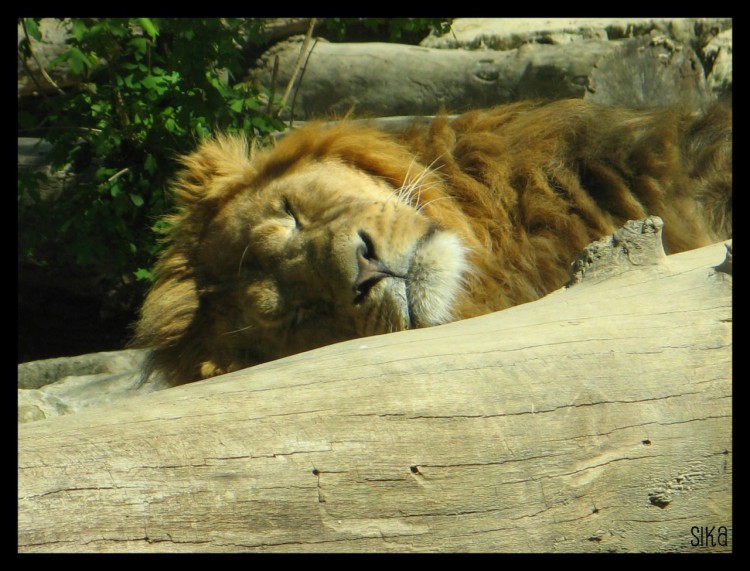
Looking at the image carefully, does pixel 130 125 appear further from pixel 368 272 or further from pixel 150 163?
pixel 368 272

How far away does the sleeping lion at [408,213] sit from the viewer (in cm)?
338

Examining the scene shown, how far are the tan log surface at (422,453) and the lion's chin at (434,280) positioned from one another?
0.67 meters

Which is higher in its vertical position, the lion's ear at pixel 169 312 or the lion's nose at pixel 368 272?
the lion's nose at pixel 368 272

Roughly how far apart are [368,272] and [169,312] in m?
1.15

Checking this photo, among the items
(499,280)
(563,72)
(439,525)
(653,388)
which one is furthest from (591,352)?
(563,72)

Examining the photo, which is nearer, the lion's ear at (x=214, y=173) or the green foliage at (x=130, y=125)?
the lion's ear at (x=214, y=173)

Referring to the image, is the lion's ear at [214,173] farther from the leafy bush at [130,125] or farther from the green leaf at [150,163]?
the green leaf at [150,163]

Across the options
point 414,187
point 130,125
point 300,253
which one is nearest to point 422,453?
point 300,253

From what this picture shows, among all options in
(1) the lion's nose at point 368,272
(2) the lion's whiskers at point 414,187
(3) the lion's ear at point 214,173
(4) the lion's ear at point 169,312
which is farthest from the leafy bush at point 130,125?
(1) the lion's nose at point 368,272

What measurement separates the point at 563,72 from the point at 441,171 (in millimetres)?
2603

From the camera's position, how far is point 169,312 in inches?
157

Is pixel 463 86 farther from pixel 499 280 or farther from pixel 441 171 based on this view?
pixel 499 280

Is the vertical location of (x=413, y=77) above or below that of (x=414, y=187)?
above

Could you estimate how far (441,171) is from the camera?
398 cm
